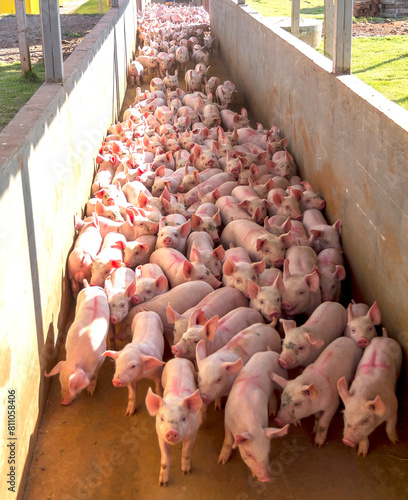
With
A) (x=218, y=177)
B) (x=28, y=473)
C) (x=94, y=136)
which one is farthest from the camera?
(x=94, y=136)

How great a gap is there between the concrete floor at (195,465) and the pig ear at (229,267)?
1175mm

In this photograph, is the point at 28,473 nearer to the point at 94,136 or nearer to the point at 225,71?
the point at 94,136

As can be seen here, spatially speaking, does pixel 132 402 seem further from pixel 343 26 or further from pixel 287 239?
pixel 343 26

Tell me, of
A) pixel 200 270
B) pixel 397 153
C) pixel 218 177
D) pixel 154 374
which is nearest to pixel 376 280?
pixel 397 153

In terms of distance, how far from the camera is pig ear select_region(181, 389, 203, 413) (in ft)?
10.5

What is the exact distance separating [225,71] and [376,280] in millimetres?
9959

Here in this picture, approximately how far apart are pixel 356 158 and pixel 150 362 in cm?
236

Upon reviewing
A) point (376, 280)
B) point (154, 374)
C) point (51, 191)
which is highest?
point (51, 191)

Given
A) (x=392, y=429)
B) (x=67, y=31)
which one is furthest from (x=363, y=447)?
(x=67, y=31)

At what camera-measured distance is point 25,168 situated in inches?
154

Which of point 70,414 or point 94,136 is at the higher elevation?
point 94,136

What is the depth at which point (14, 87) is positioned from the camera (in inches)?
435

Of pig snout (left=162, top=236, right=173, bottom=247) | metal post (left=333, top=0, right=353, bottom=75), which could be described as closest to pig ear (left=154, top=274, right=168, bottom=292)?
pig snout (left=162, top=236, right=173, bottom=247)

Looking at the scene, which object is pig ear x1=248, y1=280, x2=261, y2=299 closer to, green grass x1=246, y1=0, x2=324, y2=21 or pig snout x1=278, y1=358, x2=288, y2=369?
pig snout x1=278, y1=358, x2=288, y2=369
